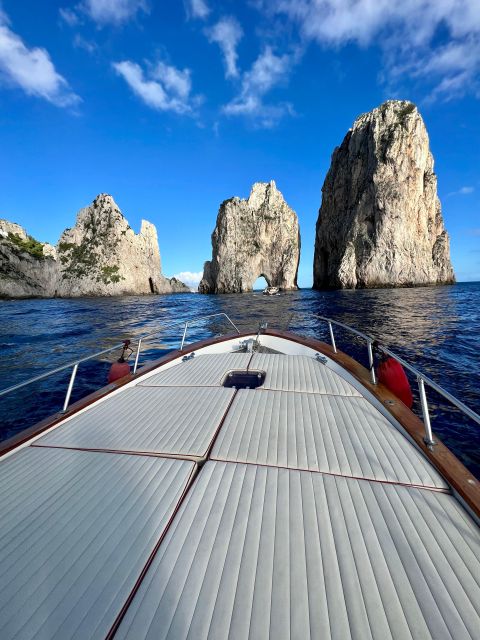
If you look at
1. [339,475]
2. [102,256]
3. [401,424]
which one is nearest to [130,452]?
[339,475]

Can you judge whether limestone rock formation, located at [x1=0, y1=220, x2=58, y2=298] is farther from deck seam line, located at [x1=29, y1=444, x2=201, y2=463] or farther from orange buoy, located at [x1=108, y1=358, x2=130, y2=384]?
deck seam line, located at [x1=29, y1=444, x2=201, y2=463]

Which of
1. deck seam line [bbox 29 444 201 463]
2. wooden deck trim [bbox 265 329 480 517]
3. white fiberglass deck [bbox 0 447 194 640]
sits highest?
wooden deck trim [bbox 265 329 480 517]

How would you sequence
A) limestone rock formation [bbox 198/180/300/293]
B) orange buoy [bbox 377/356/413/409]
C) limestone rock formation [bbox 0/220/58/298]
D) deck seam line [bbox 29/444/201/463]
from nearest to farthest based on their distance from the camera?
deck seam line [bbox 29/444/201/463] < orange buoy [bbox 377/356/413/409] < limestone rock formation [bbox 0/220/58/298] < limestone rock formation [bbox 198/180/300/293]

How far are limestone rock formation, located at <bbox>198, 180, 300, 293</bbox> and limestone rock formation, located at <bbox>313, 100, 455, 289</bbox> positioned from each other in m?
18.1

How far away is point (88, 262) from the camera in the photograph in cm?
6169

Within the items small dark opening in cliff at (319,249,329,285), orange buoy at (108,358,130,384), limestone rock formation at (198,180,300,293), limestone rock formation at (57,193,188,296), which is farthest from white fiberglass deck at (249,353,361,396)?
small dark opening in cliff at (319,249,329,285)

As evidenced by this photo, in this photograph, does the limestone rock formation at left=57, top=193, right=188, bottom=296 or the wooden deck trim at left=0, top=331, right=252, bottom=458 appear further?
the limestone rock formation at left=57, top=193, right=188, bottom=296

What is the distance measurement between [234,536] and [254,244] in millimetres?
76550

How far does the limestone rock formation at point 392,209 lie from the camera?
54.2 meters

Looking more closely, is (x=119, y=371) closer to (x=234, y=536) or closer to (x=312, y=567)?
(x=234, y=536)

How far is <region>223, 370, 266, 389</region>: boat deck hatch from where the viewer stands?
4348 mm

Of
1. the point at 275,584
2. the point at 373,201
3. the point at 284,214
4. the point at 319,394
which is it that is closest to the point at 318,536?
the point at 275,584

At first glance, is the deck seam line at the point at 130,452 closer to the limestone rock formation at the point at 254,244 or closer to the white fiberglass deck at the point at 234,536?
the white fiberglass deck at the point at 234,536

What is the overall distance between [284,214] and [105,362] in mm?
78760
